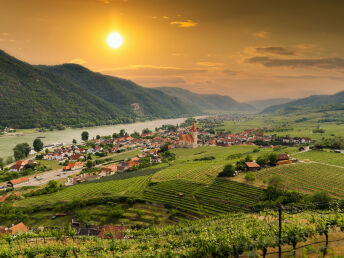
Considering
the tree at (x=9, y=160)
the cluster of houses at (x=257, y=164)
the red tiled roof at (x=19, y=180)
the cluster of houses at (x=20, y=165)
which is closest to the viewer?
the cluster of houses at (x=257, y=164)

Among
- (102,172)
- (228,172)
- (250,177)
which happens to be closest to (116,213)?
(228,172)

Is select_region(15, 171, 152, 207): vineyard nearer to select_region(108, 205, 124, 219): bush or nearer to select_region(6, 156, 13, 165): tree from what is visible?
select_region(108, 205, 124, 219): bush

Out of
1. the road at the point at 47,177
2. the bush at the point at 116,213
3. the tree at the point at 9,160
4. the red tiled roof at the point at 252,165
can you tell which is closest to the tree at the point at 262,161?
the red tiled roof at the point at 252,165

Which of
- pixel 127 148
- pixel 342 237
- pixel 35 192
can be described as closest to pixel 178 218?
pixel 342 237

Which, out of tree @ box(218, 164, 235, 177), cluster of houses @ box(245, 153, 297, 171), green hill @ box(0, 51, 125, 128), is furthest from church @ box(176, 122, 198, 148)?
green hill @ box(0, 51, 125, 128)

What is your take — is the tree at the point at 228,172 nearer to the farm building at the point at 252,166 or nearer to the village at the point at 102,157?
the farm building at the point at 252,166

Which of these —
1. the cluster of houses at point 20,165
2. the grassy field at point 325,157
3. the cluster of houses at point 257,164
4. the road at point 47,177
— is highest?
the cluster of houses at point 257,164
